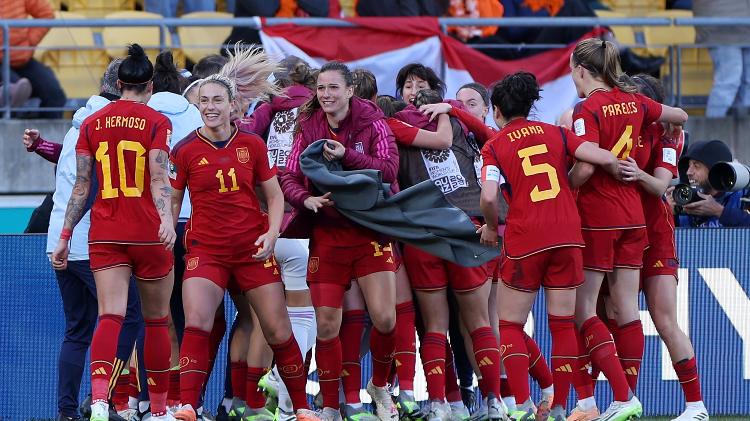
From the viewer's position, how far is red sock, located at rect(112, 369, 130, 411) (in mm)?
8320

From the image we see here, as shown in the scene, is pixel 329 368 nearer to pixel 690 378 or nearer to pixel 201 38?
pixel 690 378

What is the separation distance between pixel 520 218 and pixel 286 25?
525 cm

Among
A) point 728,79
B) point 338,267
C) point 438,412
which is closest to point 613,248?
point 438,412

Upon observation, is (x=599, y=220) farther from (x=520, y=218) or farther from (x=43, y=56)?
(x=43, y=56)

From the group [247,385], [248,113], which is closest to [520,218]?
[247,385]

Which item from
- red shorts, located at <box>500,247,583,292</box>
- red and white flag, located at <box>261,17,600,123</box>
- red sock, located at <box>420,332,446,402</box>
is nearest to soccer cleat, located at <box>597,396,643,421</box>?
red shorts, located at <box>500,247,583,292</box>

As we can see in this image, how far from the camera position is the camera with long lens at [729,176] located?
8.67 meters

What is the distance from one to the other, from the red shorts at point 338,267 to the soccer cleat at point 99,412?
1.33 metres

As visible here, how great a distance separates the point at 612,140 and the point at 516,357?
4.29ft

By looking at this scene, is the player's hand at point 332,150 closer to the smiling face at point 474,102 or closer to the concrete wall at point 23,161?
the smiling face at point 474,102

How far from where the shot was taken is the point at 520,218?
24.8ft

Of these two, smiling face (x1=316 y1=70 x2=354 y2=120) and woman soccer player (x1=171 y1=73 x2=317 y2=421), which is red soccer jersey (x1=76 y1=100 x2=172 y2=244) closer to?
woman soccer player (x1=171 y1=73 x2=317 y2=421)

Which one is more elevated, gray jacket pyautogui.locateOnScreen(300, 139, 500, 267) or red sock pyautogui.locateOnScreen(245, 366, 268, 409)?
gray jacket pyautogui.locateOnScreen(300, 139, 500, 267)

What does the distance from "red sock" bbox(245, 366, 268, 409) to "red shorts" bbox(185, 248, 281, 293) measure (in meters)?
0.63
